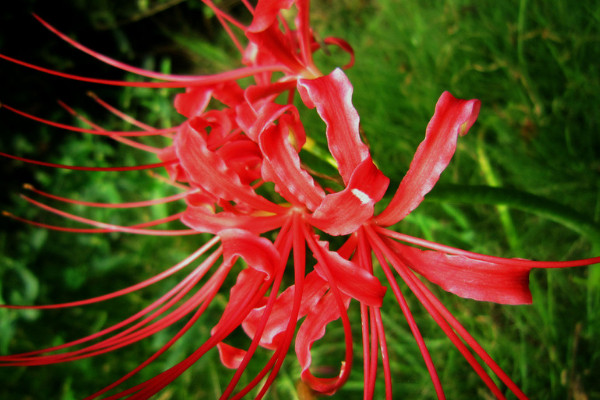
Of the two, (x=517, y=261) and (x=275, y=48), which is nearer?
(x=517, y=261)

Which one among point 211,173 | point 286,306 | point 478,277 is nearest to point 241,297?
point 286,306

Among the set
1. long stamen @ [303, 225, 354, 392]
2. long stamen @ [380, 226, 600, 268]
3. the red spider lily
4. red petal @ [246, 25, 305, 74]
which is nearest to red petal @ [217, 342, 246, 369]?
the red spider lily

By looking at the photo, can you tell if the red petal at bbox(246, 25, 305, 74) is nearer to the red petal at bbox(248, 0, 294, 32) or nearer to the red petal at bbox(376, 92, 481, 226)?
the red petal at bbox(248, 0, 294, 32)

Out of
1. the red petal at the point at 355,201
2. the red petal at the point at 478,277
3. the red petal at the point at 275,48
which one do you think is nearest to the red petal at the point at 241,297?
the red petal at the point at 355,201

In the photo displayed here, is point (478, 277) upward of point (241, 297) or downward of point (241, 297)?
downward

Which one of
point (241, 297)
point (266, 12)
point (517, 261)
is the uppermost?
point (266, 12)

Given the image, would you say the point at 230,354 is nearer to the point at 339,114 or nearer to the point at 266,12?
the point at 339,114

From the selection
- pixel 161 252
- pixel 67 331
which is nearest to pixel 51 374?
pixel 67 331
